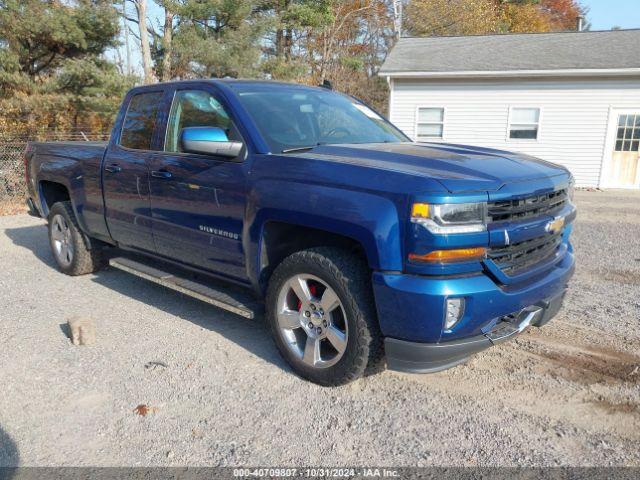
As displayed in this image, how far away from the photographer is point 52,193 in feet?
20.7

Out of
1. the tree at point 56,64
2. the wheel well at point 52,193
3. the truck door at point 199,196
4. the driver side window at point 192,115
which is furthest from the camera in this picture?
the tree at point 56,64

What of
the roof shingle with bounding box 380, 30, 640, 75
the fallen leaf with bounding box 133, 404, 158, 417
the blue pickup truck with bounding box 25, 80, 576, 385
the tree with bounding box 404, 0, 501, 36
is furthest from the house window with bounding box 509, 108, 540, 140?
the tree with bounding box 404, 0, 501, 36

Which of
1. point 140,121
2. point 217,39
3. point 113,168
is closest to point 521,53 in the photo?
point 217,39

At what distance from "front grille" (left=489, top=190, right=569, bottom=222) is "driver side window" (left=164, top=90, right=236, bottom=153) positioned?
201 cm

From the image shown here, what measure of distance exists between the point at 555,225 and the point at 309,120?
77.5 inches

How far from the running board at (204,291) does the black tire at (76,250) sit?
1.01m

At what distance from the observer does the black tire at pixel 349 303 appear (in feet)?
9.91

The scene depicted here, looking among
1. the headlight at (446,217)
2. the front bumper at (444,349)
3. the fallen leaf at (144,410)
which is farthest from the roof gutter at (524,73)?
the fallen leaf at (144,410)

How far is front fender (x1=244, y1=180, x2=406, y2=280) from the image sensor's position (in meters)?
2.79

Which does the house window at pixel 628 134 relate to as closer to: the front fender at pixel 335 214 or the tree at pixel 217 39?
the tree at pixel 217 39

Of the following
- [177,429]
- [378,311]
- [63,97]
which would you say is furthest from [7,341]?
[63,97]

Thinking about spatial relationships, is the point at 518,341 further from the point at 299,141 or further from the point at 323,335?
the point at 299,141

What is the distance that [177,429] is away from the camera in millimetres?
2965

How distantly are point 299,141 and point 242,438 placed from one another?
2.05m
